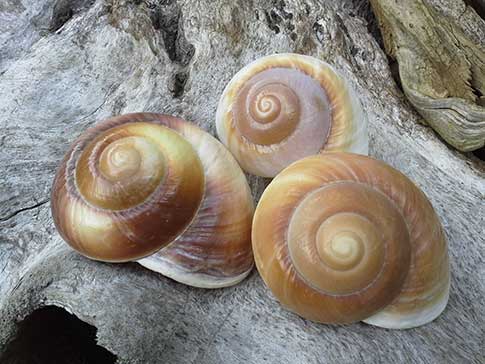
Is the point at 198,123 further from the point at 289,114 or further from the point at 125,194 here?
the point at 125,194

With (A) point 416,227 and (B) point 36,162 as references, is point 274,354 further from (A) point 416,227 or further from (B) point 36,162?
(B) point 36,162

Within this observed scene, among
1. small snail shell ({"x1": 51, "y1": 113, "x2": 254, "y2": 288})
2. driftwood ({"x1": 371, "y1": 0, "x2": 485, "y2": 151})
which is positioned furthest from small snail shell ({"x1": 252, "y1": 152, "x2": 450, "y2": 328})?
driftwood ({"x1": 371, "y1": 0, "x2": 485, "y2": 151})

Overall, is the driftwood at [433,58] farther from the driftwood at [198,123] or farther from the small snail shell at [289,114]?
the small snail shell at [289,114]

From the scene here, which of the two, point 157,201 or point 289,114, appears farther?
point 289,114

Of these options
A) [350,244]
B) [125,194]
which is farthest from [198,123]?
[350,244]

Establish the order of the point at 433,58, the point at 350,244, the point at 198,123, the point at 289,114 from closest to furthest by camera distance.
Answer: the point at 350,244
the point at 289,114
the point at 198,123
the point at 433,58

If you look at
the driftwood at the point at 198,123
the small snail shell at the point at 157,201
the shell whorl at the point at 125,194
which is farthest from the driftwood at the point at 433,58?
the shell whorl at the point at 125,194
